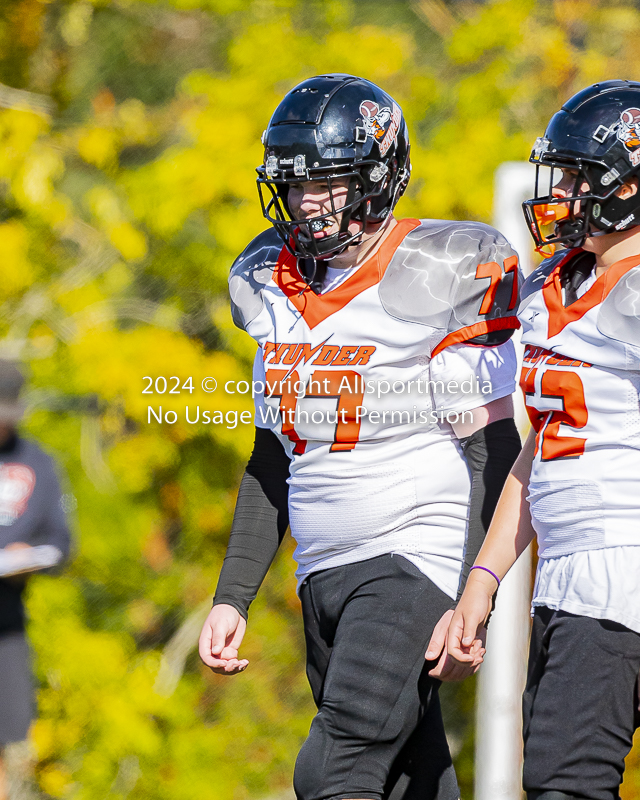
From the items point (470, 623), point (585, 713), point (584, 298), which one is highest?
point (584, 298)

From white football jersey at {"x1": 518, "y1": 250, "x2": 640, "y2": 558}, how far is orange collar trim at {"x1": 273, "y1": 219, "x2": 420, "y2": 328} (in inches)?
14.9

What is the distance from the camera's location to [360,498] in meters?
1.97

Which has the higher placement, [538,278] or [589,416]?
[538,278]

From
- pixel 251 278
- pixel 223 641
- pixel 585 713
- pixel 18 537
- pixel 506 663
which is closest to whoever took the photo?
pixel 585 713

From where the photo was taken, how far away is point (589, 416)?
173 centimetres

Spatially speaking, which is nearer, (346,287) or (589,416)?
(589,416)

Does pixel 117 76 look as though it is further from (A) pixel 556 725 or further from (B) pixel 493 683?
(A) pixel 556 725

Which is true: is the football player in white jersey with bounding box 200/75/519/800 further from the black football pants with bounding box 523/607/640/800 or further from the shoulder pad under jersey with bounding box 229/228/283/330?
the black football pants with bounding box 523/607/640/800

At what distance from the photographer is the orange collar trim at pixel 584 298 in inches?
69.6

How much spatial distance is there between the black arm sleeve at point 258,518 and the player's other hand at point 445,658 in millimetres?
501

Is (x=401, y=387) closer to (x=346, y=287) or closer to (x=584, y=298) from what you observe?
(x=346, y=287)

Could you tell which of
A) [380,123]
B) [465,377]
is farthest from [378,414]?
[380,123]

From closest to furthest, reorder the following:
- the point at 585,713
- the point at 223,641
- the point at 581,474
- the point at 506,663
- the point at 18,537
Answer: the point at 585,713, the point at 581,474, the point at 223,641, the point at 18,537, the point at 506,663

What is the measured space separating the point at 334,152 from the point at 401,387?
0.52m
